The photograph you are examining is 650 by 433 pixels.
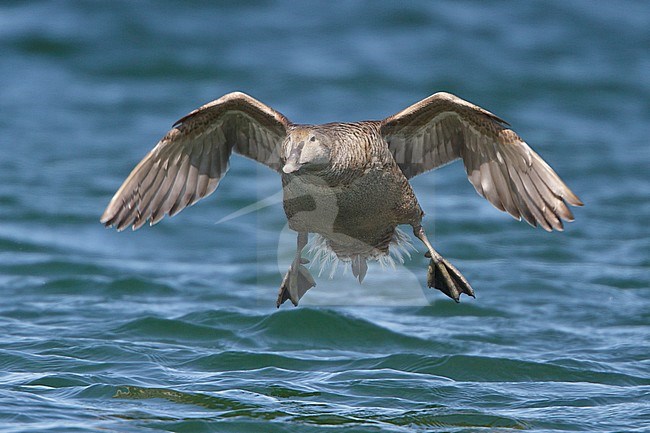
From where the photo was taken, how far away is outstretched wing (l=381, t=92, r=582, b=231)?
7594mm

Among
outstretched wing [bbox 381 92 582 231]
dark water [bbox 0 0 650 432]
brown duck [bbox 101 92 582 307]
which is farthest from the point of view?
dark water [bbox 0 0 650 432]

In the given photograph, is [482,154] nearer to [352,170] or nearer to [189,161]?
[352,170]

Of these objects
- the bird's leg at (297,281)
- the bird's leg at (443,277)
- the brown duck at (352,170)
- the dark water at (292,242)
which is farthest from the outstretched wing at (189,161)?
the bird's leg at (443,277)

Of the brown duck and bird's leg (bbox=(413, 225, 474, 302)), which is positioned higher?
the brown duck

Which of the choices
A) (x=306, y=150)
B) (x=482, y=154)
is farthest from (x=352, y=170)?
(x=482, y=154)

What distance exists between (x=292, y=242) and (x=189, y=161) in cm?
140

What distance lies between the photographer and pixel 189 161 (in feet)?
27.2

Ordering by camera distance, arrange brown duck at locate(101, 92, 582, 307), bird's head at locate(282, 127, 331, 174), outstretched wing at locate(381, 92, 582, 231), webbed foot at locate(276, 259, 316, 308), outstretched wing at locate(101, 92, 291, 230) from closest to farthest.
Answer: bird's head at locate(282, 127, 331, 174)
brown duck at locate(101, 92, 582, 307)
outstretched wing at locate(381, 92, 582, 231)
outstretched wing at locate(101, 92, 291, 230)
webbed foot at locate(276, 259, 316, 308)

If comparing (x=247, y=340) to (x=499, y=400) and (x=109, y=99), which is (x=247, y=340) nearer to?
(x=499, y=400)

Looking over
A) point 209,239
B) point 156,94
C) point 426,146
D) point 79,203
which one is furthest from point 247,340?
point 156,94

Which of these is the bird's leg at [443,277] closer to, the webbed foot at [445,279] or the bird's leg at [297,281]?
the webbed foot at [445,279]

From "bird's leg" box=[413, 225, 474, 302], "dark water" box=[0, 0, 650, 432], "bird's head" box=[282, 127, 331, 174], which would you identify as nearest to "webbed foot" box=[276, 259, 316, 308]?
"dark water" box=[0, 0, 650, 432]

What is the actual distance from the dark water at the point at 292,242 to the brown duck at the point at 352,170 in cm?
99

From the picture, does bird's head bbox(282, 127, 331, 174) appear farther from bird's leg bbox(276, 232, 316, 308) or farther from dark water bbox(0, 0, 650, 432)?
dark water bbox(0, 0, 650, 432)
